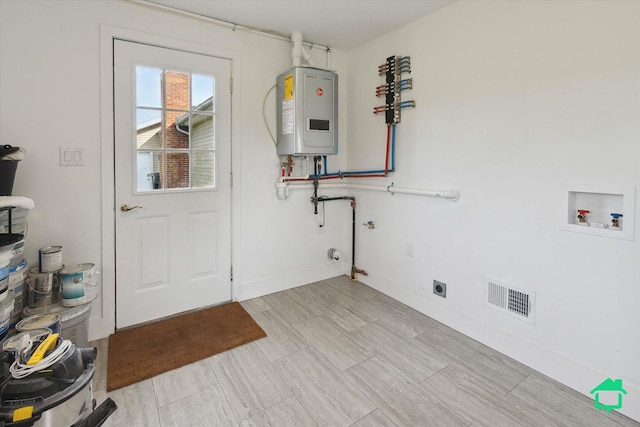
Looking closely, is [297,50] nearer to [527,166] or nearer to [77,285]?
[527,166]

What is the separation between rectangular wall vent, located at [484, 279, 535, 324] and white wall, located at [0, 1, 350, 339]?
2005 millimetres

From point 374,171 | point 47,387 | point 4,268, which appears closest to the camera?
point 47,387

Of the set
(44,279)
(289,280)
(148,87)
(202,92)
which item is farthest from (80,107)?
(289,280)

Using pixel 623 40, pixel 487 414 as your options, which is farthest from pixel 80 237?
pixel 623 40

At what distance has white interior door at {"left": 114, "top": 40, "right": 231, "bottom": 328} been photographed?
96.1 inches

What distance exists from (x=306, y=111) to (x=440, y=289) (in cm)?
184

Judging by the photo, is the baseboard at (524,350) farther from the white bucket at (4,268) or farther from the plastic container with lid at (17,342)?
the white bucket at (4,268)

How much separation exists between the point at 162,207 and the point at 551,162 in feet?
8.72

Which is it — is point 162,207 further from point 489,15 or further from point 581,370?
point 581,370

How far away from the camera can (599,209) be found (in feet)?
5.92

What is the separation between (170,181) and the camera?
8.63 feet

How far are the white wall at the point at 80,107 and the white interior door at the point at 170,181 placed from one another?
0.30ft

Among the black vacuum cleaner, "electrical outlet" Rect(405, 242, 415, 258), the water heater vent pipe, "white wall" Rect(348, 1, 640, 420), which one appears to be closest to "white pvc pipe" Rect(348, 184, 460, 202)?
"white wall" Rect(348, 1, 640, 420)

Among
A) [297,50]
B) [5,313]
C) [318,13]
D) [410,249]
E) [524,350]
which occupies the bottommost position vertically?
[524,350]
